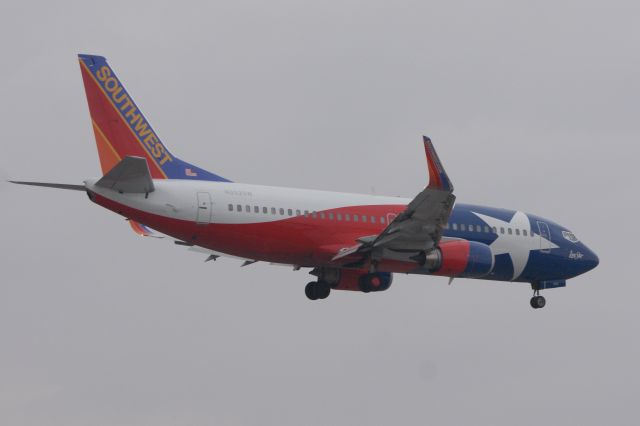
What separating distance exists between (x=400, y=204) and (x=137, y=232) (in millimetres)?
9516

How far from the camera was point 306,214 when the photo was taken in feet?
149

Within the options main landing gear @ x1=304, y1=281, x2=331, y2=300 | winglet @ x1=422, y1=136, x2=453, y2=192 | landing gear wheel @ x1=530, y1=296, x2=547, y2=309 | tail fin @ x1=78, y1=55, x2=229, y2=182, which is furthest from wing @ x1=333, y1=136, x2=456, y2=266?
landing gear wheel @ x1=530, y1=296, x2=547, y2=309

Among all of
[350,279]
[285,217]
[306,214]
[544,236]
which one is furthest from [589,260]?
[285,217]

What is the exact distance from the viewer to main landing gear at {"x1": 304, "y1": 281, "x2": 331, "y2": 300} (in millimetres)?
49469

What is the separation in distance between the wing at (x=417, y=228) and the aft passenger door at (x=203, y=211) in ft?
16.8

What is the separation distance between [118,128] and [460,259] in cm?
1258

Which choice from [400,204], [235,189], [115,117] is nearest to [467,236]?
[400,204]

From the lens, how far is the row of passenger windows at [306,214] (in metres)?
44.1

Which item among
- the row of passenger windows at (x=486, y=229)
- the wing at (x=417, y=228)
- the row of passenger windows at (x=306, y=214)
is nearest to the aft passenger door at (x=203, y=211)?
the row of passenger windows at (x=306, y=214)

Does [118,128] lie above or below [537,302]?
above

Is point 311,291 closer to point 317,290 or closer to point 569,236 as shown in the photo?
point 317,290

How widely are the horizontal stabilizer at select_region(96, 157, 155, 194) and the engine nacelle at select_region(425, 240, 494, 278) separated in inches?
Answer: 410

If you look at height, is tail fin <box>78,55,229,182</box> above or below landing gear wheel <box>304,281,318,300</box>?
above

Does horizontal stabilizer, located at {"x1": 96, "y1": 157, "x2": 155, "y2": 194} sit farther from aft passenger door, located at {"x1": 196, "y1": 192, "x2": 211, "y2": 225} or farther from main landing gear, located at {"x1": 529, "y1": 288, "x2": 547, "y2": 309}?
main landing gear, located at {"x1": 529, "y1": 288, "x2": 547, "y2": 309}
